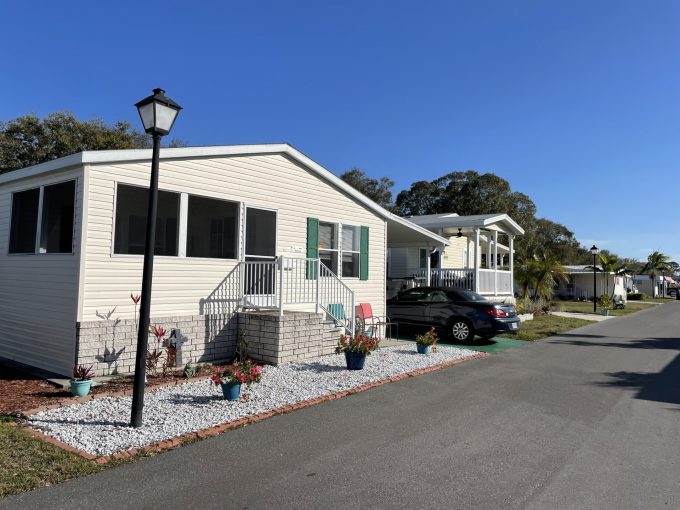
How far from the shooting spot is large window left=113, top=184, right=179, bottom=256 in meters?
7.75

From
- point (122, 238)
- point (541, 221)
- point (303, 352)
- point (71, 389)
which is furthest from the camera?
point (541, 221)

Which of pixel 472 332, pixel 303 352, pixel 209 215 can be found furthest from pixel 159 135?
pixel 472 332

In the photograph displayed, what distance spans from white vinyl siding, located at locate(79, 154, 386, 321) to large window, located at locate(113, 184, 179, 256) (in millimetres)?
193

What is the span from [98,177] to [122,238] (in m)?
1.06

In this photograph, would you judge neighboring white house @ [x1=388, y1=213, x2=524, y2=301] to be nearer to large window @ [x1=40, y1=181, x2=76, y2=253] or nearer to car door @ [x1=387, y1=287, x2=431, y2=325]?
car door @ [x1=387, y1=287, x2=431, y2=325]

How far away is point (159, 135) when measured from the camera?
5.21 meters

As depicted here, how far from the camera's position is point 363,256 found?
1234cm

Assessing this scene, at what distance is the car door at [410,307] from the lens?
13196 millimetres

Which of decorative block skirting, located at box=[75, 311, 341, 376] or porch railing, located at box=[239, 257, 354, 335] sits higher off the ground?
porch railing, located at box=[239, 257, 354, 335]

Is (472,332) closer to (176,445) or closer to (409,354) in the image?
(409,354)

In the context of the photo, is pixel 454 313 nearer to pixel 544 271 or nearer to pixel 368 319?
pixel 368 319

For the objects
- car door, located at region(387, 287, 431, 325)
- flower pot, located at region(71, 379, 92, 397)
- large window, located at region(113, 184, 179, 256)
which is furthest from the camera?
car door, located at region(387, 287, 431, 325)

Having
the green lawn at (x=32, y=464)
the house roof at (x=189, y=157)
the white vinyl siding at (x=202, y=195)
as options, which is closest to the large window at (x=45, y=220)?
the house roof at (x=189, y=157)

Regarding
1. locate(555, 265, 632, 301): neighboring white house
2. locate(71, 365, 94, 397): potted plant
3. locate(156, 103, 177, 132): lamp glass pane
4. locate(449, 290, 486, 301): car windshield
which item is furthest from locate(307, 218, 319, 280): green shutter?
locate(555, 265, 632, 301): neighboring white house
